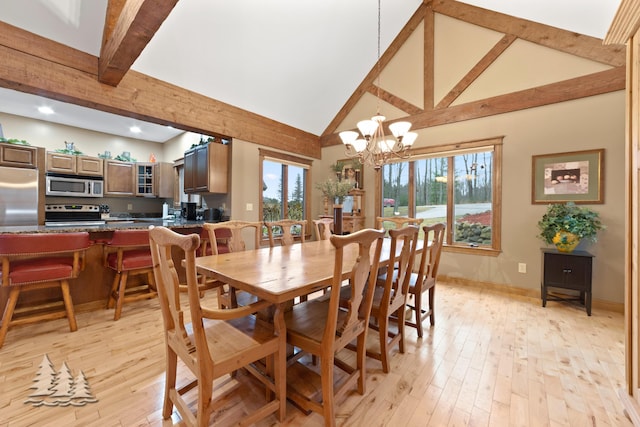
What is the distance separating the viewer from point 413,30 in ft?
13.9

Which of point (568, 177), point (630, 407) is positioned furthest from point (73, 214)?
point (568, 177)

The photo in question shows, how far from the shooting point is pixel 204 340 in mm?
1084

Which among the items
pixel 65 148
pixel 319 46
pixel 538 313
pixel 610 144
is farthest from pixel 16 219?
pixel 610 144

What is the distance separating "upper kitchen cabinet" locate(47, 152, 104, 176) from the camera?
4691 mm

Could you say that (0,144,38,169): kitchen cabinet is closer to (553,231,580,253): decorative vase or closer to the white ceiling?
the white ceiling

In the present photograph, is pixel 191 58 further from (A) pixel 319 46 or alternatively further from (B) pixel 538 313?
(B) pixel 538 313

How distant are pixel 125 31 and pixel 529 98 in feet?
14.6

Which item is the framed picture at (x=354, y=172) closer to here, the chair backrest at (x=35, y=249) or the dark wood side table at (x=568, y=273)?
the dark wood side table at (x=568, y=273)

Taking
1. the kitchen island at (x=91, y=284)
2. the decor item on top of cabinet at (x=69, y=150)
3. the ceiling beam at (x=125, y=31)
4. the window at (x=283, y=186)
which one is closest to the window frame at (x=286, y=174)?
the window at (x=283, y=186)

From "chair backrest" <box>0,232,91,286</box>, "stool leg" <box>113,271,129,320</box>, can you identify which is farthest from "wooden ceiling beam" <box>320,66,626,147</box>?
"chair backrest" <box>0,232,91,286</box>

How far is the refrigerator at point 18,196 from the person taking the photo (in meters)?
3.84

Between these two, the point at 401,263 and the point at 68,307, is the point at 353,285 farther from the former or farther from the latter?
the point at 68,307

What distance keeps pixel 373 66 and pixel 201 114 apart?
Result: 3.08 metres

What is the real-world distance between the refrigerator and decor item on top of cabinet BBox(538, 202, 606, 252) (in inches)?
284
